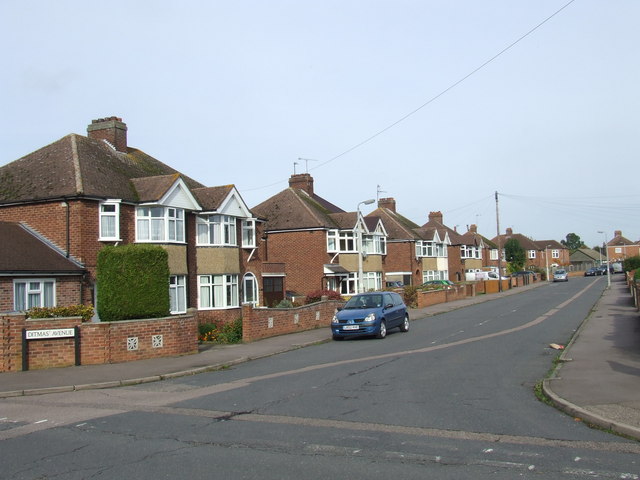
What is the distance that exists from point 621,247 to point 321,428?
147 m

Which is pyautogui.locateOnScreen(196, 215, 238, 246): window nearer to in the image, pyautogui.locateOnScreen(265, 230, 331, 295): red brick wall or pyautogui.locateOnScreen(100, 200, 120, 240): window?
pyautogui.locateOnScreen(100, 200, 120, 240): window

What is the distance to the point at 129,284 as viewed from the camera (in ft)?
56.3

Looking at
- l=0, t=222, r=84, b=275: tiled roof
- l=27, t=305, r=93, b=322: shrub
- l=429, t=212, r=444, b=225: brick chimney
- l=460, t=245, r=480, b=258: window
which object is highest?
l=429, t=212, r=444, b=225: brick chimney

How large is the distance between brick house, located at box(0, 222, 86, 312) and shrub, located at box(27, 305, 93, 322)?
260 centimetres

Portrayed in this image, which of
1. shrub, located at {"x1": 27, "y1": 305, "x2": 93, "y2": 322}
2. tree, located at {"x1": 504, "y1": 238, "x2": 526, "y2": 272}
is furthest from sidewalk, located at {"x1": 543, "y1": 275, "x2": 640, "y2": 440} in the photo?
tree, located at {"x1": 504, "y1": 238, "x2": 526, "y2": 272}

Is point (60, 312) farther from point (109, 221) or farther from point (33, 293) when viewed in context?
point (109, 221)

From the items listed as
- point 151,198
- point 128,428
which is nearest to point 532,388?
point 128,428

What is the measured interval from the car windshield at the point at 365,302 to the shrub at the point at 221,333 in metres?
3.95

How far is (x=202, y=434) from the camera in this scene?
806 cm

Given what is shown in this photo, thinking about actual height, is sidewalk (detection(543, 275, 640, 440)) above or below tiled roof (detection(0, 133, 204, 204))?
below

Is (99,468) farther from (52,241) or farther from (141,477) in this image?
(52,241)

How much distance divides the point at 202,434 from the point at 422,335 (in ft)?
48.5

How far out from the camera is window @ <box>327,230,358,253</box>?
130 feet

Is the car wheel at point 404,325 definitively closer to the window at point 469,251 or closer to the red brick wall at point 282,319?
the red brick wall at point 282,319
